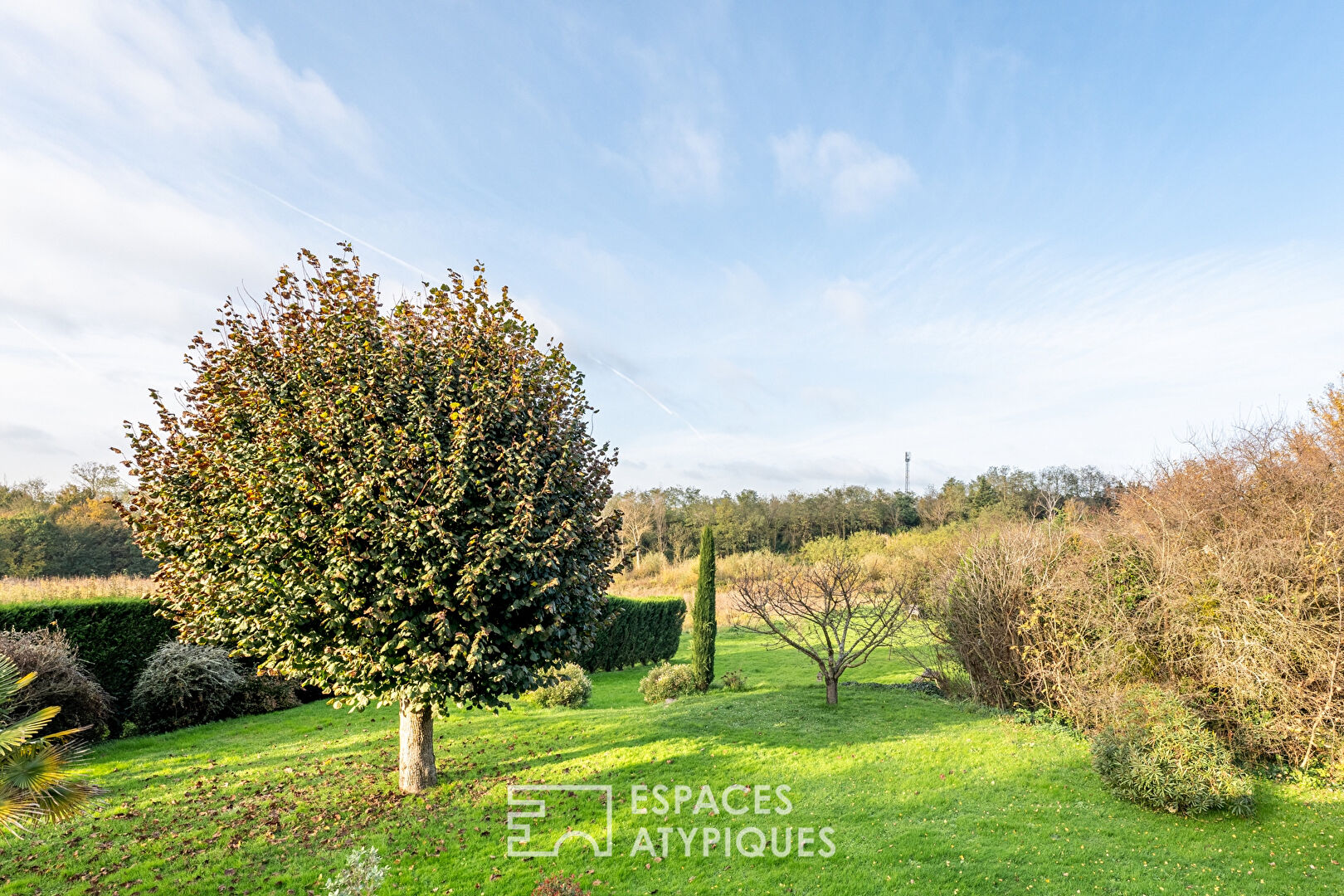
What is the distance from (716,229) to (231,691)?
46.5 feet

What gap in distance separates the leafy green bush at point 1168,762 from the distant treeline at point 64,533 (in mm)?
34311

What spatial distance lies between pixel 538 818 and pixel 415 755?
1976mm

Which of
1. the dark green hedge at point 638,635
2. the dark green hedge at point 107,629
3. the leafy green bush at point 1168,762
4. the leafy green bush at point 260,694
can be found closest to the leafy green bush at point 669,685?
the dark green hedge at point 638,635

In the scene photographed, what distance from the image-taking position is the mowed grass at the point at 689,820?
530 cm

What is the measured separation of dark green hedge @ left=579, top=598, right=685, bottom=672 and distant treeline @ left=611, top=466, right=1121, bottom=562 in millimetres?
19636

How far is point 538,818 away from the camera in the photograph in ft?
21.7

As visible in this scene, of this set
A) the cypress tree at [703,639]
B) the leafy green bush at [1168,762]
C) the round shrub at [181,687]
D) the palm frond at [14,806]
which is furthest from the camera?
the cypress tree at [703,639]

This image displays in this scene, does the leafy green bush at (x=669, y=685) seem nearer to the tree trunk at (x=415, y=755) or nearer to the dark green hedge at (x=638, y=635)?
the dark green hedge at (x=638, y=635)

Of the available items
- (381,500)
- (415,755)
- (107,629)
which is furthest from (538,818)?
(107,629)

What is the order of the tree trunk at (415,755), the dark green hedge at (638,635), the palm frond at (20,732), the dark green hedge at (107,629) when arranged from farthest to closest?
the dark green hedge at (638,635) < the dark green hedge at (107,629) < the tree trunk at (415,755) < the palm frond at (20,732)

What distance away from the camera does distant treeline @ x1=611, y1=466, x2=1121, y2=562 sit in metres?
43.2

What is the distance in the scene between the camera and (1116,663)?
8.74 meters

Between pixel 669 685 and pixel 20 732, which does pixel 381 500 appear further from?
pixel 669 685

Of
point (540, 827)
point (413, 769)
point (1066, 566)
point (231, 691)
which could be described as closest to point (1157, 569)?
point (1066, 566)
